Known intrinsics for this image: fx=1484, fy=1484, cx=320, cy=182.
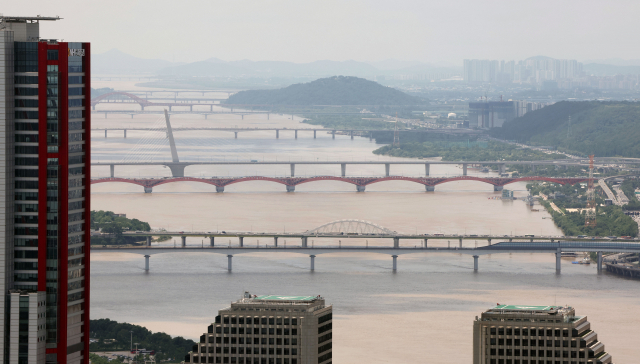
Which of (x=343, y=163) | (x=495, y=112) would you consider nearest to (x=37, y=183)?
(x=343, y=163)

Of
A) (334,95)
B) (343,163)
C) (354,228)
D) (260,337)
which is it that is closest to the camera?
(260,337)

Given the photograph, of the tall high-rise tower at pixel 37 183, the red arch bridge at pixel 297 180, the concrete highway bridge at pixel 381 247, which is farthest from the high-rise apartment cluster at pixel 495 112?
the tall high-rise tower at pixel 37 183

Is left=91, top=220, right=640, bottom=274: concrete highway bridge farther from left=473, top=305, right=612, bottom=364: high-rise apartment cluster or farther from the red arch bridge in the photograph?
left=473, top=305, right=612, bottom=364: high-rise apartment cluster

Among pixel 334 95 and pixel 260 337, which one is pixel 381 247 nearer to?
pixel 260 337

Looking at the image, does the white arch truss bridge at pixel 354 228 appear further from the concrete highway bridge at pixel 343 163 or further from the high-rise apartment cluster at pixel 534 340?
the high-rise apartment cluster at pixel 534 340

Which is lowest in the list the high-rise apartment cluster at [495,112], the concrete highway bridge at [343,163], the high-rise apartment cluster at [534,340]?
the concrete highway bridge at [343,163]

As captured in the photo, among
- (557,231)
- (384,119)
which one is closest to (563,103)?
(384,119)

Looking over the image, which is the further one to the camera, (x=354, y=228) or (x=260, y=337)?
(x=354, y=228)
